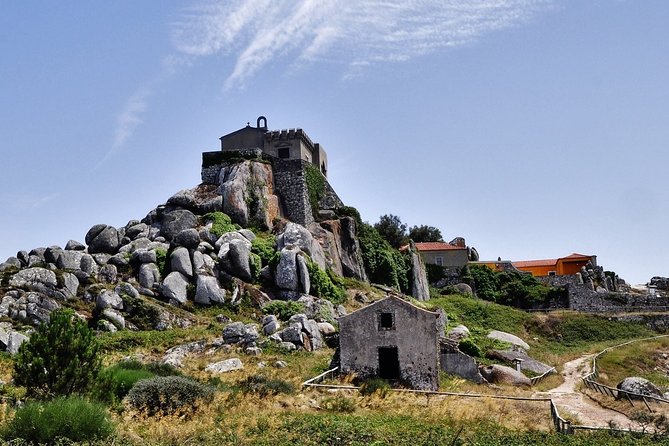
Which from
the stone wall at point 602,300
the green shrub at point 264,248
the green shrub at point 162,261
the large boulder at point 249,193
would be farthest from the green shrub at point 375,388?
the stone wall at point 602,300

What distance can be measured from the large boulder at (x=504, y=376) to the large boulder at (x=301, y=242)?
15.9 meters

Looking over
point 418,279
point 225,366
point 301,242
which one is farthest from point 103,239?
point 418,279

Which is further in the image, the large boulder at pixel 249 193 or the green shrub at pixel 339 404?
the large boulder at pixel 249 193

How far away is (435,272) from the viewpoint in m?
73.9

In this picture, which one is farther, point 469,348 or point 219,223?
point 219,223

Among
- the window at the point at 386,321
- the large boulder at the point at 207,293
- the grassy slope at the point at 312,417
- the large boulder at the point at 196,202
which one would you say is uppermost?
the large boulder at the point at 196,202

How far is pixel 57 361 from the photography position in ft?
76.5

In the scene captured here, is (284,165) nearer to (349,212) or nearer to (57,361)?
(349,212)

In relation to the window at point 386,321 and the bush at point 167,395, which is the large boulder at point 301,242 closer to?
the window at point 386,321

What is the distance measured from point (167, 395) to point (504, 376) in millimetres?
19793

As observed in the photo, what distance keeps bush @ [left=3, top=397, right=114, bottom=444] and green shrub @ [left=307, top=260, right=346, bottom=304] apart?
28.3 metres

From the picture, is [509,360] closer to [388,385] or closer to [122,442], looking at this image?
[388,385]

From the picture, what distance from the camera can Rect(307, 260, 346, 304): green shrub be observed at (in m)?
47.1

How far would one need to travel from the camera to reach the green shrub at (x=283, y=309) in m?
42.4
